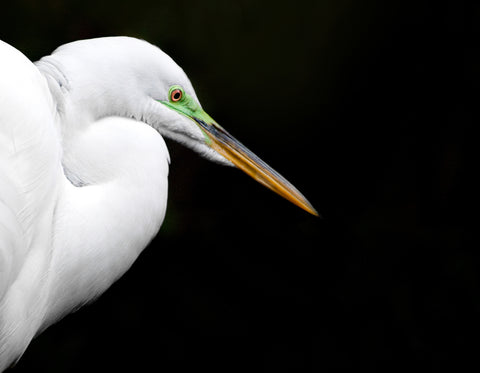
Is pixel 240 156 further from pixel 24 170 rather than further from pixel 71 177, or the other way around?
pixel 24 170

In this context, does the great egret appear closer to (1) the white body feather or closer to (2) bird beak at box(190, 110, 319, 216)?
(1) the white body feather

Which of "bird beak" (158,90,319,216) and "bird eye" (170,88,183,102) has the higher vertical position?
"bird eye" (170,88,183,102)

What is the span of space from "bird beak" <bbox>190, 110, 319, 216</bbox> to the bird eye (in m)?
0.06

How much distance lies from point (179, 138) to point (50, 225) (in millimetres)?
348

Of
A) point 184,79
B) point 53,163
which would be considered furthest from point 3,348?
point 184,79

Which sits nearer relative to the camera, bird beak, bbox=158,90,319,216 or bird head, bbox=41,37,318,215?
bird head, bbox=41,37,318,215

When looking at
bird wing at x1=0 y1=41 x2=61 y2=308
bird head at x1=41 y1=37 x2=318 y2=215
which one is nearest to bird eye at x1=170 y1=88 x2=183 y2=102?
bird head at x1=41 y1=37 x2=318 y2=215

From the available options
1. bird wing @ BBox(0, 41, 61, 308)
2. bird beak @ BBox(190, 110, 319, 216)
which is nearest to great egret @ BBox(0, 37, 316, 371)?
bird wing @ BBox(0, 41, 61, 308)

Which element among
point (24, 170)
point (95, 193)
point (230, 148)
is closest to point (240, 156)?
point (230, 148)

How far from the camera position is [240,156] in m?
1.28

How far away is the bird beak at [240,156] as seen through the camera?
1239mm

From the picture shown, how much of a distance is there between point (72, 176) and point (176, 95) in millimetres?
260

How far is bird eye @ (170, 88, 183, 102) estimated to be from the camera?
3.76 ft

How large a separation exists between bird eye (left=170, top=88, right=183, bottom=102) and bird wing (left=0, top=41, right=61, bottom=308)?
250 mm
